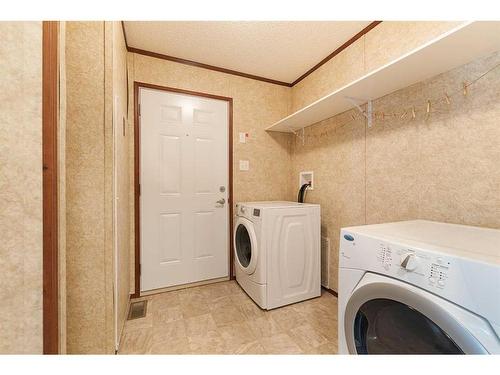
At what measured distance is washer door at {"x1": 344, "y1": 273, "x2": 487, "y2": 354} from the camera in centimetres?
59

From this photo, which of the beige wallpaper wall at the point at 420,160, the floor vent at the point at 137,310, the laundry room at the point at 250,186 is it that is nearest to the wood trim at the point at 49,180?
the laundry room at the point at 250,186

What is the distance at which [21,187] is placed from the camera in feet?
2.12

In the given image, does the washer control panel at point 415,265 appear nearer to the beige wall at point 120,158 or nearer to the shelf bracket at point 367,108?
the shelf bracket at point 367,108

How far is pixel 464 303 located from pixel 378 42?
177 cm

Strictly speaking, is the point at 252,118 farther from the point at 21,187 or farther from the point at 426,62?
the point at 21,187

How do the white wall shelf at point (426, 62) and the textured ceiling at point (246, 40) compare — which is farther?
the textured ceiling at point (246, 40)

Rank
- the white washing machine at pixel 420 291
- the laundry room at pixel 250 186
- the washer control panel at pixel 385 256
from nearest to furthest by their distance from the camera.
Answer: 1. the white washing machine at pixel 420 291
2. the laundry room at pixel 250 186
3. the washer control panel at pixel 385 256

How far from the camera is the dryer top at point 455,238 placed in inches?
25.3

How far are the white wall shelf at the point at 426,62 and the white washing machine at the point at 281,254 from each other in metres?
0.96

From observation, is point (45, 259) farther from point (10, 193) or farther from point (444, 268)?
point (444, 268)

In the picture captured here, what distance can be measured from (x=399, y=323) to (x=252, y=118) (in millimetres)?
2146

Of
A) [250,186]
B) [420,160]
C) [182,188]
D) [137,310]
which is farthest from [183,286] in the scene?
[420,160]

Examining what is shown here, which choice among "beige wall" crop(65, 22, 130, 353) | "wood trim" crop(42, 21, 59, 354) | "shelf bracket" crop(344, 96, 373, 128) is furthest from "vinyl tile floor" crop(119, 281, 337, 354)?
"shelf bracket" crop(344, 96, 373, 128)

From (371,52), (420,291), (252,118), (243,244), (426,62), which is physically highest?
(371,52)
